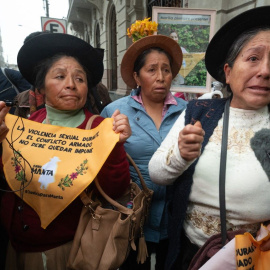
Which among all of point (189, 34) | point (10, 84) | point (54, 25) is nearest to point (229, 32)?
point (189, 34)

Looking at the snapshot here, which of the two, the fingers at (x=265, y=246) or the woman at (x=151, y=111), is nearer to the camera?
the fingers at (x=265, y=246)

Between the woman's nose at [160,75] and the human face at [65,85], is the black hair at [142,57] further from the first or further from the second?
the human face at [65,85]

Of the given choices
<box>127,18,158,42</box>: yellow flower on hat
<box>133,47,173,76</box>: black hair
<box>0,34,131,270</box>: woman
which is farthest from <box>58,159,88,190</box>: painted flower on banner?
<box>127,18,158,42</box>: yellow flower on hat

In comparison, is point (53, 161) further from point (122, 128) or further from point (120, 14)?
point (120, 14)

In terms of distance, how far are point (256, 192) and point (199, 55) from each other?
1.93m

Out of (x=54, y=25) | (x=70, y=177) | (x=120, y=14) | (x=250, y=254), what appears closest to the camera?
(x=250, y=254)

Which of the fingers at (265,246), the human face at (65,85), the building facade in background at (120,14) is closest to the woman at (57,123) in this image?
the human face at (65,85)

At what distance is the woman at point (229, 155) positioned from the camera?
111cm

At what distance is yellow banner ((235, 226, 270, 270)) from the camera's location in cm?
96

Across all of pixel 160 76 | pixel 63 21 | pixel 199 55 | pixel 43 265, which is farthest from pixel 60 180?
pixel 63 21

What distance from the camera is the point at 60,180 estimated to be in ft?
4.09

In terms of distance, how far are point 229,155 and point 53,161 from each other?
37.7 inches

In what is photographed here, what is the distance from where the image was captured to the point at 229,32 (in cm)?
132

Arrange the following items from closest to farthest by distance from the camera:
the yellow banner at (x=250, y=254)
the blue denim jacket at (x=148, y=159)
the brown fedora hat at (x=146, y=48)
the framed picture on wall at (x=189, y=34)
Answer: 1. the yellow banner at (x=250, y=254)
2. the blue denim jacket at (x=148, y=159)
3. the brown fedora hat at (x=146, y=48)
4. the framed picture on wall at (x=189, y=34)
